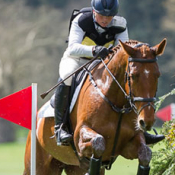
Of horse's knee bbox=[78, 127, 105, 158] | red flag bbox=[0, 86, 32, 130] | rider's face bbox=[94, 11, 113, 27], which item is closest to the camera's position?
horse's knee bbox=[78, 127, 105, 158]

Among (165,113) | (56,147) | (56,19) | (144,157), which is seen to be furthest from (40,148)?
(56,19)

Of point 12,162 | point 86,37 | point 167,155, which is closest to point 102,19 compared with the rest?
point 86,37

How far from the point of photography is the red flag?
672 centimetres

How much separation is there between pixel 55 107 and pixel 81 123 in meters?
0.60

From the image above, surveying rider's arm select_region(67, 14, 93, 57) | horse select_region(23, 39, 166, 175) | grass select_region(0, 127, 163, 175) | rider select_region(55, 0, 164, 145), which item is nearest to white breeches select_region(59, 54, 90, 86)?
rider select_region(55, 0, 164, 145)

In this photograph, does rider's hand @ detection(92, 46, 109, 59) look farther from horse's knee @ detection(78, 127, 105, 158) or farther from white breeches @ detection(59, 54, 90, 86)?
horse's knee @ detection(78, 127, 105, 158)

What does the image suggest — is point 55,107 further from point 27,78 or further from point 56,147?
point 27,78

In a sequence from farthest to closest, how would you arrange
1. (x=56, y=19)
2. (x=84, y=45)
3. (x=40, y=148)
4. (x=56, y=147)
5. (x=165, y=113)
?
(x=56, y=19) < (x=165, y=113) < (x=40, y=148) < (x=56, y=147) < (x=84, y=45)

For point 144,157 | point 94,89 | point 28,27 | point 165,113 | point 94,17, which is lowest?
point 28,27

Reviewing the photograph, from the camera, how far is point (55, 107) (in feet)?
21.3

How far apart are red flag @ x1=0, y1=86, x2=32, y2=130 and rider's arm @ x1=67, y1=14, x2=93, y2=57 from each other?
0.77 m

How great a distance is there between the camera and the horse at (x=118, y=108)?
534cm

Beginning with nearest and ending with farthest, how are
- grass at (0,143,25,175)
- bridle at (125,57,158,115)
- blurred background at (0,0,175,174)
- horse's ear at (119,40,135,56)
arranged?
bridle at (125,57,158,115), horse's ear at (119,40,135,56), grass at (0,143,25,175), blurred background at (0,0,175,174)

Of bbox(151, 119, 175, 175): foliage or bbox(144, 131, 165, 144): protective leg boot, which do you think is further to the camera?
bbox(151, 119, 175, 175): foliage
